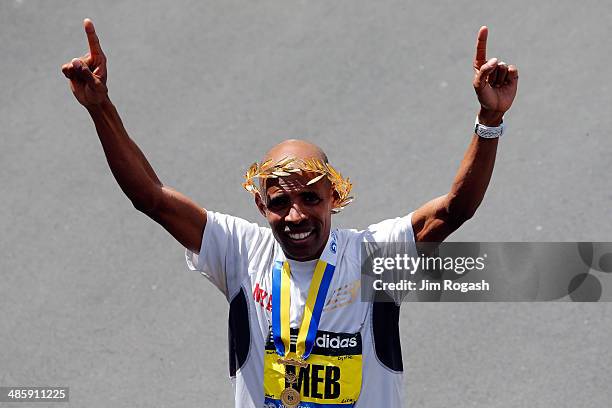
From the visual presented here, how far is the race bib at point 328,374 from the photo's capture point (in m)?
4.07

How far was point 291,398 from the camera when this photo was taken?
406 centimetres

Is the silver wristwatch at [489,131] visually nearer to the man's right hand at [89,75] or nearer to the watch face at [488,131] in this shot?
the watch face at [488,131]

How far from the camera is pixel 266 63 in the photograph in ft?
27.9

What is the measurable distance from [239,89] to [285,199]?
437cm

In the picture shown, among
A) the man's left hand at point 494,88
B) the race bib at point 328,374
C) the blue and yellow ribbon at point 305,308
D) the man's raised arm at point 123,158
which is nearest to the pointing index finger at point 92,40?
the man's raised arm at point 123,158

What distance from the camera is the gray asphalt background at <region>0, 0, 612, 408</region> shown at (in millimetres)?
6457

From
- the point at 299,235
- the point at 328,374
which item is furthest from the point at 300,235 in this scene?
the point at 328,374

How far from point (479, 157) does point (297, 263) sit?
0.89m

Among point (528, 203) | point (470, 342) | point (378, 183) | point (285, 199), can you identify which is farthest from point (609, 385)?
point (285, 199)

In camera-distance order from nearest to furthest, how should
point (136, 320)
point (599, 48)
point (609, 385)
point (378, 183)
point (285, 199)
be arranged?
1. point (285, 199)
2. point (609, 385)
3. point (136, 320)
4. point (378, 183)
5. point (599, 48)

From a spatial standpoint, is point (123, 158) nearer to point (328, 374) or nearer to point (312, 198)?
point (312, 198)

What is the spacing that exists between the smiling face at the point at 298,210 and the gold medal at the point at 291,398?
1.80 feet

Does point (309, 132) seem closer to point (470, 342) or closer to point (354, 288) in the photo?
point (470, 342)

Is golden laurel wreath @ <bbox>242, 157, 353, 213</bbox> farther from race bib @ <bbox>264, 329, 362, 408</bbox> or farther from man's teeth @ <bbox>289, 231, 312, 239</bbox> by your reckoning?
race bib @ <bbox>264, 329, 362, 408</bbox>
